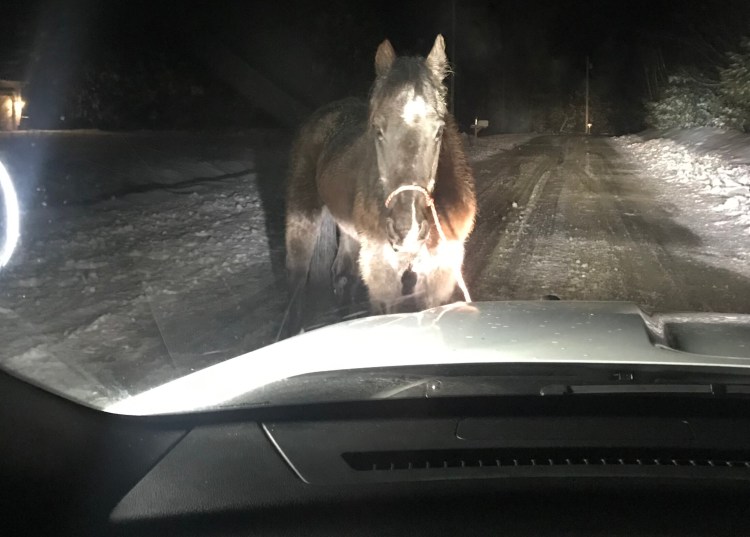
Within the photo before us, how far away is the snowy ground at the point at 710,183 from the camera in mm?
11945

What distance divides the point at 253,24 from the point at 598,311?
87.5ft

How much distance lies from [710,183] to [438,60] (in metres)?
15.3

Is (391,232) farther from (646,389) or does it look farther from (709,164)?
(709,164)

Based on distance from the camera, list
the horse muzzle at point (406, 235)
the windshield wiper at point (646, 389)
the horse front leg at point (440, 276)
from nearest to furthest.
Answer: the windshield wiper at point (646, 389), the horse muzzle at point (406, 235), the horse front leg at point (440, 276)

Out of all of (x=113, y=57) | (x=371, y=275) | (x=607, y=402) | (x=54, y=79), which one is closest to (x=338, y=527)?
(x=607, y=402)

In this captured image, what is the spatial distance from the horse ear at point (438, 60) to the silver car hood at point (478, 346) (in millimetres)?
2963

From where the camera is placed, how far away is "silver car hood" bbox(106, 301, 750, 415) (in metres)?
3.21

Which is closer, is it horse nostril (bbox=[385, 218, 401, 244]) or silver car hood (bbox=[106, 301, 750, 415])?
silver car hood (bbox=[106, 301, 750, 415])

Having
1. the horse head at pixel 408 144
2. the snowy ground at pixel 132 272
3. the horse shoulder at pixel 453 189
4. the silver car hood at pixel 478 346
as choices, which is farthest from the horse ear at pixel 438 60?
the silver car hood at pixel 478 346

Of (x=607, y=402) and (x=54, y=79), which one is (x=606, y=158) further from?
(x=607, y=402)

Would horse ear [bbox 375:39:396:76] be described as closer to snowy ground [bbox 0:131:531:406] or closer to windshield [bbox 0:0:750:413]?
windshield [bbox 0:0:750:413]

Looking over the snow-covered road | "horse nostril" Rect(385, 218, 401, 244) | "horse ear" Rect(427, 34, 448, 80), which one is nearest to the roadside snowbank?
the snow-covered road

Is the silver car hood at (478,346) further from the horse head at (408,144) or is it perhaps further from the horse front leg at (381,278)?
the horse front leg at (381,278)

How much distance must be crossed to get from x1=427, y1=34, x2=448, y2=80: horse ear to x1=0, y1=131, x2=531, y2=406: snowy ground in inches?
112
